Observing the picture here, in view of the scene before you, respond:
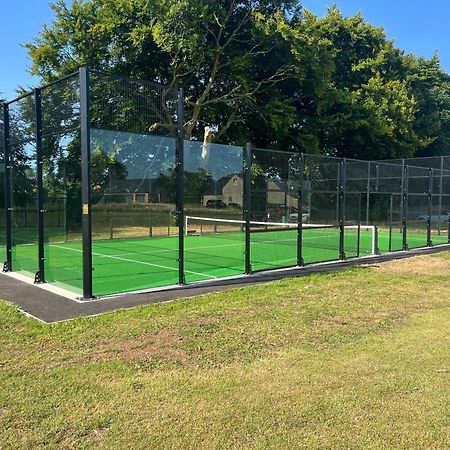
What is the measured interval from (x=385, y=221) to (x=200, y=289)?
11038 mm

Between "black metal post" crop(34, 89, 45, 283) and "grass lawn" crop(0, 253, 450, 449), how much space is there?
1.69 metres

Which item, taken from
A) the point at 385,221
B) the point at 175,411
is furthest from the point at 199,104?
the point at 175,411

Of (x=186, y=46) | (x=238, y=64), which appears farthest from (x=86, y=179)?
(x=238, y=64)

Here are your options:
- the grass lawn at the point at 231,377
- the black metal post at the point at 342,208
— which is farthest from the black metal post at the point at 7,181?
the black metal post at the point at 342,208

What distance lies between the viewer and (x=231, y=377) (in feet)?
13.4

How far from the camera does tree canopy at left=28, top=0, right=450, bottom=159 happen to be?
69.5 ft

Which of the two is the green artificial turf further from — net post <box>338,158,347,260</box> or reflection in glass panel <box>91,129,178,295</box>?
net post <box>338,158,347,260</box>

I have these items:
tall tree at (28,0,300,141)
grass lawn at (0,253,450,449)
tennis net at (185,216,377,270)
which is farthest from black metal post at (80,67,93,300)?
tall tree at (28,0,300,141)

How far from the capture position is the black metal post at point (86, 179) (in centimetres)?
684

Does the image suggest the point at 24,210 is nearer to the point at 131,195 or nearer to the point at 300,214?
the point at 131,195

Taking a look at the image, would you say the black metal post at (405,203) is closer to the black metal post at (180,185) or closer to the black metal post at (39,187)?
the black metal post at (180,185)

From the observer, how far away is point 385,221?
17188 mm

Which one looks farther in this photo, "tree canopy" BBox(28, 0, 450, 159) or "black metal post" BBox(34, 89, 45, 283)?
"tree canopy" BBox(28, 0, 450, 159)

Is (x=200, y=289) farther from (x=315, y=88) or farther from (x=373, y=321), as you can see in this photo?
(x=315, y=88)
